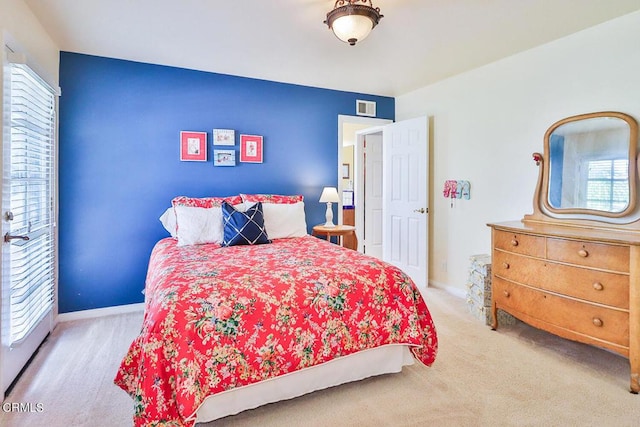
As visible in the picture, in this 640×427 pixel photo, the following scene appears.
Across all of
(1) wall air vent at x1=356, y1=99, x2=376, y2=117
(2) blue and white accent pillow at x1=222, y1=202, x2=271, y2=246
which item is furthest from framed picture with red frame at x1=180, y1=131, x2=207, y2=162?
(1) wall air vent at x1=356, y1=99, x2=376, y2=117

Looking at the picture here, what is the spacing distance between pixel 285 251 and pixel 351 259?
593 millimetres

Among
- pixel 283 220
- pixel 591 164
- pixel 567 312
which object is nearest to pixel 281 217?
pixel 283 220

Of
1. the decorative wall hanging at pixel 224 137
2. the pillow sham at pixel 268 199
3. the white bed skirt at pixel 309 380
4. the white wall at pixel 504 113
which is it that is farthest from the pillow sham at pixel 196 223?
the white wall at pixel 504 113

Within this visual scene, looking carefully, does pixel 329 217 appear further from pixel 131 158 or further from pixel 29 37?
pixel 29 37

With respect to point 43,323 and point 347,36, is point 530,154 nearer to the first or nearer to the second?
point 347,36

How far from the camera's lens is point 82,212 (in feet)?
10.9

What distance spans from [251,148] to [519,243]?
2774 mm

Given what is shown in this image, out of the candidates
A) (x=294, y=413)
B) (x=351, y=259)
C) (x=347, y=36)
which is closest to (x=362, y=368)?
(x=294, y=413)

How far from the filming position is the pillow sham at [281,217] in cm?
345

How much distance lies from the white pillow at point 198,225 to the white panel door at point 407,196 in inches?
90.0

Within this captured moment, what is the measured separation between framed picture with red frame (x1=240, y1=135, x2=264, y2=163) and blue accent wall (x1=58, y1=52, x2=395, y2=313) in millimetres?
68

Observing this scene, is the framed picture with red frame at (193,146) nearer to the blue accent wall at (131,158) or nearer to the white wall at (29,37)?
the blue accent wall at (131,158)

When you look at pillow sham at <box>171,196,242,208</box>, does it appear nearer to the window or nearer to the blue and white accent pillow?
the blue and white accent pillow

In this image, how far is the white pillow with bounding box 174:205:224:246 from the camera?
308 cm
